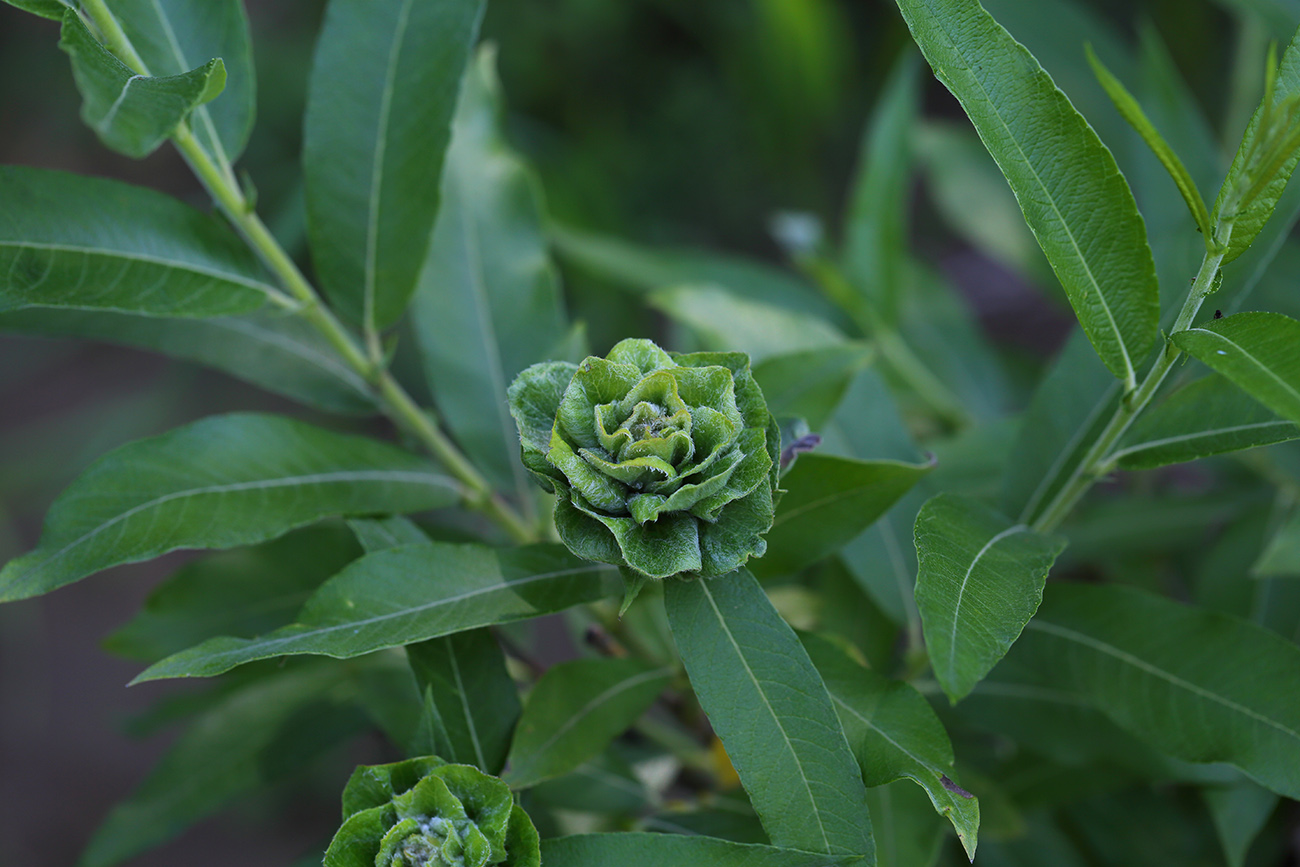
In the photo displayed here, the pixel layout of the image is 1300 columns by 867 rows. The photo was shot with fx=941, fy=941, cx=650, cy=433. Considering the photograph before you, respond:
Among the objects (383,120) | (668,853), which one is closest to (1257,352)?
(668,853)

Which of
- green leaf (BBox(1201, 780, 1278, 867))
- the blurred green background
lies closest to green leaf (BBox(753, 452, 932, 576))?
green leaf (BBox(1201, 780, 1278, 867))

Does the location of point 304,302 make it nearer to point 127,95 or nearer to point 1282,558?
point 127,95

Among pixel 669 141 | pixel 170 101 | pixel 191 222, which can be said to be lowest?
pixel 669 141

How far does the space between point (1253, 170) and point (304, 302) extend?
2.06ft

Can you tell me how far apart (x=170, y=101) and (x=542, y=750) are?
47 centimetres

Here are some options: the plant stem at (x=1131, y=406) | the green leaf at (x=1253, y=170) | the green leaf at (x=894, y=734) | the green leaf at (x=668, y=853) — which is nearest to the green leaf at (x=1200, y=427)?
the plant stem at (x=1131, y=406)

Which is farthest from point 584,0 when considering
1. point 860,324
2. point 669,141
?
point 860,324

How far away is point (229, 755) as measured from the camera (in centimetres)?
96

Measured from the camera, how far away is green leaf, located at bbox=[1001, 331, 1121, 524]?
0.73 m

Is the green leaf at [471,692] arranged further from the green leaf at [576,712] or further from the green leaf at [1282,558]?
the green leaf at [1282,558]

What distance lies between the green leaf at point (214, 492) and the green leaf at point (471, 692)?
138 mm

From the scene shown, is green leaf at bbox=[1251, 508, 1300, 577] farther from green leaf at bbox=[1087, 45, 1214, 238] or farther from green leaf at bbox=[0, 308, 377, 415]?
green leaf at bbox=[0, 308, 377, 415]

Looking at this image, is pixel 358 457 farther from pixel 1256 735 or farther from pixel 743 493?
pixel 1256 735

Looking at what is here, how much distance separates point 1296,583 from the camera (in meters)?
0.90
